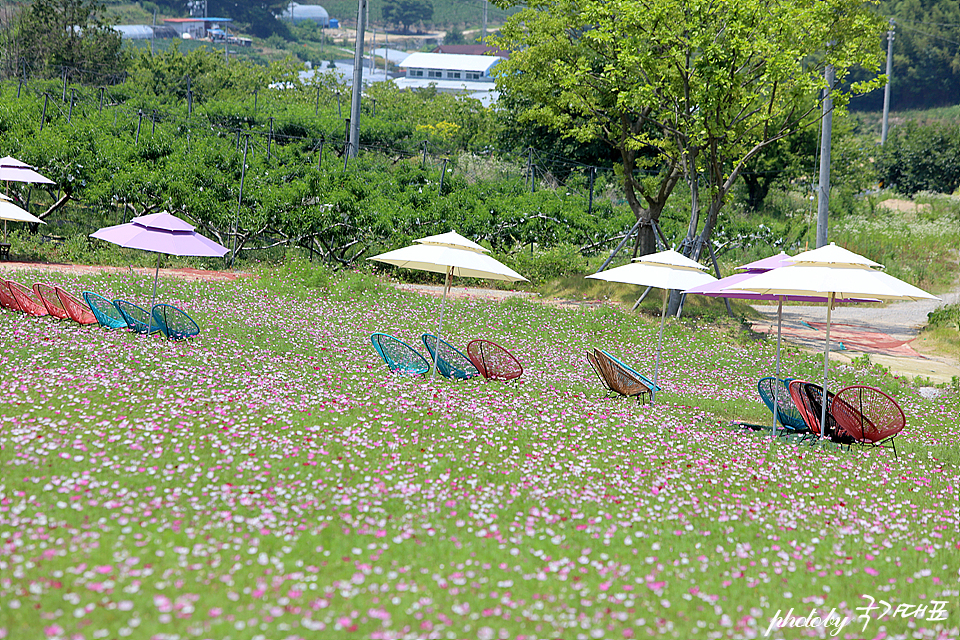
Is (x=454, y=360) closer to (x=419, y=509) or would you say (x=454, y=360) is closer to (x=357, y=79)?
(x=419, y=509)

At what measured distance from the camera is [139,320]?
1148 centimetres

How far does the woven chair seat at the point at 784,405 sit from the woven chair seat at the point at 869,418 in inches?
20.4

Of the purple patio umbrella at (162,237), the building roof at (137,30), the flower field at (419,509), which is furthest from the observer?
the building roof at (137,30)

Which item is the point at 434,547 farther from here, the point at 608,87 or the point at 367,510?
the point at 608,87

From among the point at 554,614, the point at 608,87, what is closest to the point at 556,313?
the point at 608,87

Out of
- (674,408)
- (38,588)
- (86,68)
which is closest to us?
(38,588)

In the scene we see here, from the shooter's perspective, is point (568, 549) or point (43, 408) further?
point (43, 408)

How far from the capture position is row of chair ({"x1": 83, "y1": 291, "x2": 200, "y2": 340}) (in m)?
11.2

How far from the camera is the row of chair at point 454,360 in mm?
10641

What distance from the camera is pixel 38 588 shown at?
4.21m

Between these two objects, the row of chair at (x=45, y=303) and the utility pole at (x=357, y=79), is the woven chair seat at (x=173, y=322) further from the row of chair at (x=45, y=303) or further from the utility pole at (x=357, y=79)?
the utility pole at (x=357, y=79)

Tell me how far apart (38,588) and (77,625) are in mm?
454

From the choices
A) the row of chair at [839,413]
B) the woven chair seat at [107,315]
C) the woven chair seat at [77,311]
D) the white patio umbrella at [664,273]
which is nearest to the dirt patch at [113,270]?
the woven chair seat at [77,311]

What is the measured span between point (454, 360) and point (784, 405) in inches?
163
